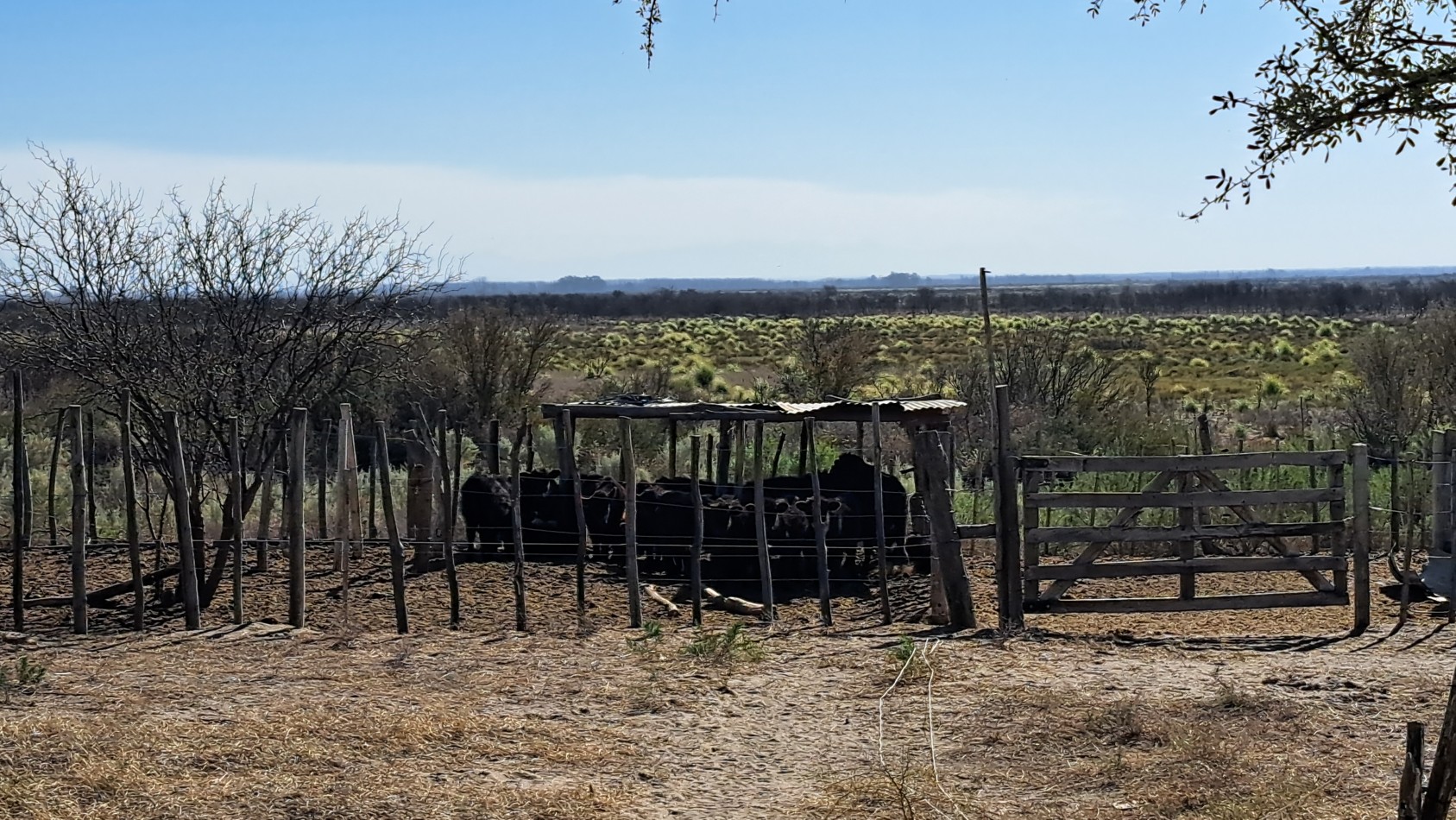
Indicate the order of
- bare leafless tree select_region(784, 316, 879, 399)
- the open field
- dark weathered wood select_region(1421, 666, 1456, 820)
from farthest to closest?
bare leafless tree select_region(784, 316, 879, 399) → the open field → dark weathered wood select_region(1421, 666, 1456, 820)

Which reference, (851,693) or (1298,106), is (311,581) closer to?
(851,693)

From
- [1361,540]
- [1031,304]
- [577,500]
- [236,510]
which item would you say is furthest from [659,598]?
[1031,304]

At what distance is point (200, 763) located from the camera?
637 cm

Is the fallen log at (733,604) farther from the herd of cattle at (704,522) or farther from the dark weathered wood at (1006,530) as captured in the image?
the dark weathered wood at (1006,530)

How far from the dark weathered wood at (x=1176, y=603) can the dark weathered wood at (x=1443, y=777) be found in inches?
249

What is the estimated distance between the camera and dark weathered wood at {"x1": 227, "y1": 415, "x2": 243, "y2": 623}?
33.6 ft

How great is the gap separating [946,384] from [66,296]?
1753cm

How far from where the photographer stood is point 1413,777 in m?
3.83

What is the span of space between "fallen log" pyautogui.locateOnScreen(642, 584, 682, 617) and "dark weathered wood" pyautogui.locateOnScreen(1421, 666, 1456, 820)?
792 cm

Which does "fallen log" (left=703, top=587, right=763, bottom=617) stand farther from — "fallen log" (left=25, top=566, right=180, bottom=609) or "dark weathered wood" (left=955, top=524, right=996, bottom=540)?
"fallen log" (left=25, top=566, right=180, bottom=609)

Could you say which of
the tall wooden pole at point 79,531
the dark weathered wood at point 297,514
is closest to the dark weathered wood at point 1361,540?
the dark weathered wood at point 297,514

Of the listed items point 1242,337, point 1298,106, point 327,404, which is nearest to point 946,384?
point 327,404

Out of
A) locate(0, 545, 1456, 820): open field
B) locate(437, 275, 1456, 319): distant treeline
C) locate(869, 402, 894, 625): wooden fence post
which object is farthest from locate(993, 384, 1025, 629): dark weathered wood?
locate(437, 275, 1456, 319): distant treeline

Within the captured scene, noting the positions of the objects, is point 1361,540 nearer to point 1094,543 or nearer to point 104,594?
point 1094,543
